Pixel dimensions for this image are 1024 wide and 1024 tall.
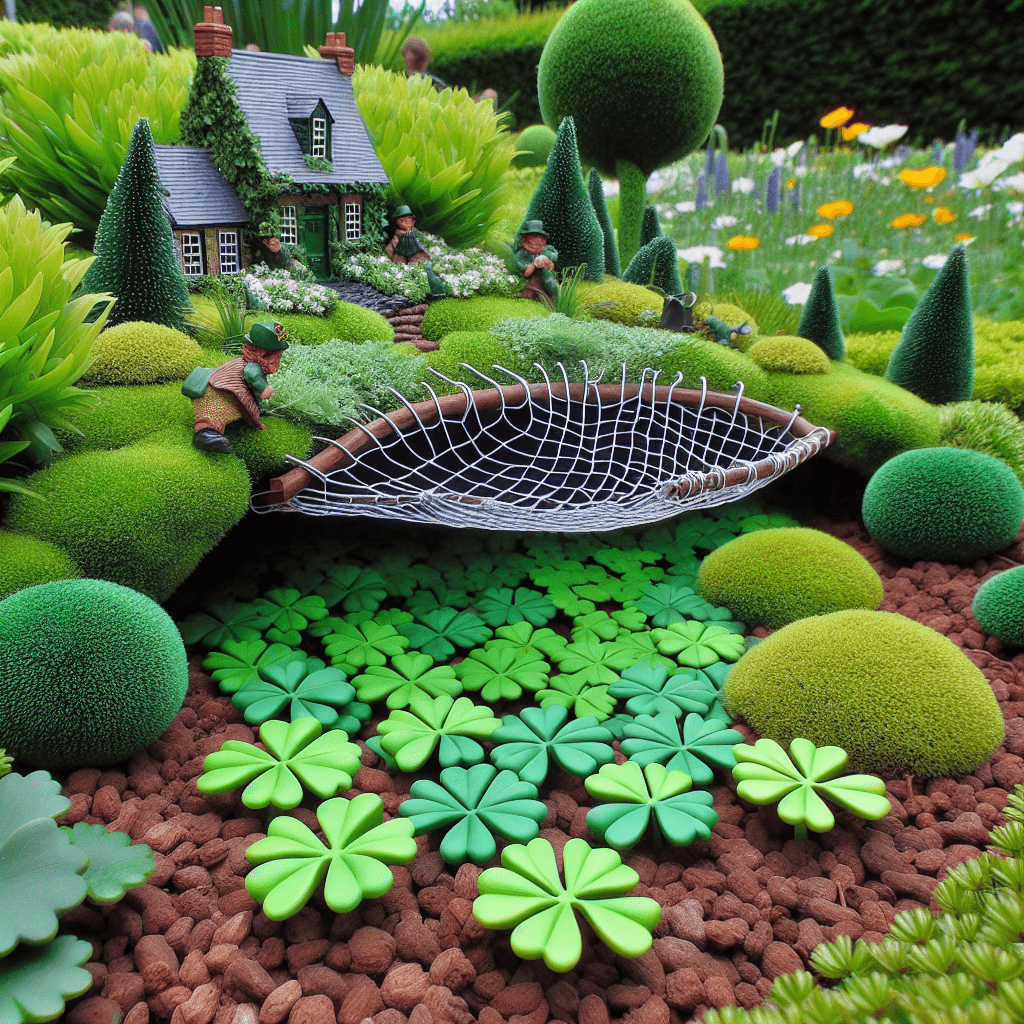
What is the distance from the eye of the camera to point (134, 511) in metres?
2.33

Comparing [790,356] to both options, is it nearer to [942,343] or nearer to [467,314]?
[942,343]

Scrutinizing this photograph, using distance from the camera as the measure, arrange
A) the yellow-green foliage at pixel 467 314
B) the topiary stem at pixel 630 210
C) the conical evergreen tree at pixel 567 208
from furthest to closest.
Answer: the topiary stem at pixel 630 210 < the conical evergreen tree at pixel 567 208 < the yellow-green foliage at pixel 467 314

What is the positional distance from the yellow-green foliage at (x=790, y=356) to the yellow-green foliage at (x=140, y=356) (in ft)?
9.40

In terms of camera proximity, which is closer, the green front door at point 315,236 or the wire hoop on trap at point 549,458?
the wire hoop on trap at point 549,458

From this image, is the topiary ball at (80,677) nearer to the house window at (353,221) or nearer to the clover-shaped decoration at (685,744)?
the clover-shaped decoration at (685,744)

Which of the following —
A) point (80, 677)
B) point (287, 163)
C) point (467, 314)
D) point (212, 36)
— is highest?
point (212, 36)

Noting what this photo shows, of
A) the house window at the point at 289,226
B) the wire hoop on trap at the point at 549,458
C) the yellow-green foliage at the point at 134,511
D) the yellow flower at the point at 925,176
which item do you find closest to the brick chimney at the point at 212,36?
the house window at the point at 289,226

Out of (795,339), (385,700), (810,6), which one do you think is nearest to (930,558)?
(795,339)

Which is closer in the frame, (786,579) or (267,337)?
(267,337)

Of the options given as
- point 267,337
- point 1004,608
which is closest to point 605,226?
point 267,337

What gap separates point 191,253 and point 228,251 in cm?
18

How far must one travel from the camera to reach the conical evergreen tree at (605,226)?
545 centimetres

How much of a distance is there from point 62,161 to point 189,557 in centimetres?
247

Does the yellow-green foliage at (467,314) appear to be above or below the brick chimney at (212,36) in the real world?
below
